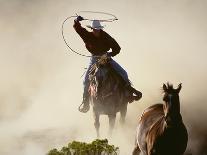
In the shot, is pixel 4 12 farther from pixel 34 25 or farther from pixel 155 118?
pixel 155 118

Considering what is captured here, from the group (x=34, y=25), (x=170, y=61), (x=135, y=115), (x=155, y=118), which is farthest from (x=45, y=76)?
(x=155, y=118)

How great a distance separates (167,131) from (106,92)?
47.6 feet

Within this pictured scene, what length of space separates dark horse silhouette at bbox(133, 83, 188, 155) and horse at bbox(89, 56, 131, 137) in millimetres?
12353

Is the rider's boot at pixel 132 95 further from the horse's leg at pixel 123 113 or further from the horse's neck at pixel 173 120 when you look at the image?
the horse's neck at pixel 173 120

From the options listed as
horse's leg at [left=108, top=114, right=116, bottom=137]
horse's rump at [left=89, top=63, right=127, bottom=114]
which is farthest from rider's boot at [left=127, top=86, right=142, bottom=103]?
horse's leg at [left=108, top=114, right=116, bottom=137]

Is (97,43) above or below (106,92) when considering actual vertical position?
above

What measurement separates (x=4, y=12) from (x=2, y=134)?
2412 centimetres

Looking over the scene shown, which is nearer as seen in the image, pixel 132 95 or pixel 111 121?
pixel 132 95

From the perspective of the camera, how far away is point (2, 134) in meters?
48.2

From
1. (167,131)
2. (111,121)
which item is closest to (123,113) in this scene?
(111,121)

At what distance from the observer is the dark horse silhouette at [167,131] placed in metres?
25.2

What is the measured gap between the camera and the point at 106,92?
40.0 metres

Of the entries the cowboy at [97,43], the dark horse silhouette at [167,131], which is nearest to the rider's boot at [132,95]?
the cowboy at [97,43]

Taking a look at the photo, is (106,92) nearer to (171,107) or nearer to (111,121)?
(111,121)
